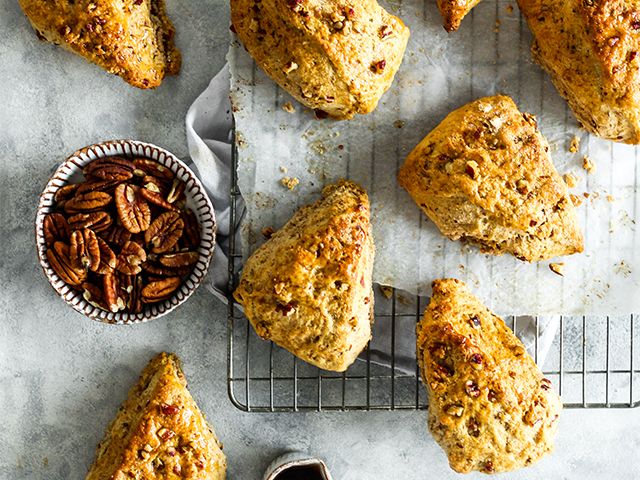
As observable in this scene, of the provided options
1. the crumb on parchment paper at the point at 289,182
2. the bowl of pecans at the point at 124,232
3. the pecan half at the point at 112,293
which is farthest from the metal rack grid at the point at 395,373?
the crumb on parchment paper at the point at 289,182

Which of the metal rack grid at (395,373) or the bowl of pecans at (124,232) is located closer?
the bowl of pecans at (124,232)

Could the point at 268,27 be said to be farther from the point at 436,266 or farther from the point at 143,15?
the point at 436,266

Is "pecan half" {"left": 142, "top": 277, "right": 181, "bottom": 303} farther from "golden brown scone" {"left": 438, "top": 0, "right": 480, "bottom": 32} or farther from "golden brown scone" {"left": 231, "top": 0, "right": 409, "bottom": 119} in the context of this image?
"golden brown scone" {"left": 438, "top": 0, "right": 480, "bottom": 32}

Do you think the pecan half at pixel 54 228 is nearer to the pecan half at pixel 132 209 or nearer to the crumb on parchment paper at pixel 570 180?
the pecan half at pixel 132 209

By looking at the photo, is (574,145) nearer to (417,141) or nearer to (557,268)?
(557,268)

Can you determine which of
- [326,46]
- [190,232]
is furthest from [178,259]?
[326,46]
